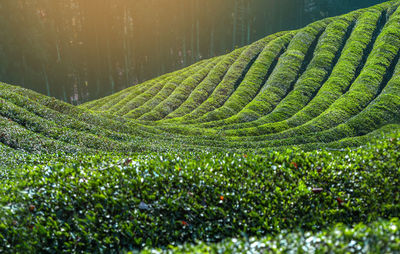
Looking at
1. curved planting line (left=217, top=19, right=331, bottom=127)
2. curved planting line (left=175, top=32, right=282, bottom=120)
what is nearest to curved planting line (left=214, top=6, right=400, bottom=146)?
curved planting line (left=217, top=19, right=331, bottom=127)

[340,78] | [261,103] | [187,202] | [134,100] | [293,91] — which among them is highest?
[187,202]

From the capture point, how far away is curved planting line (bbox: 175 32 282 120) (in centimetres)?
4512

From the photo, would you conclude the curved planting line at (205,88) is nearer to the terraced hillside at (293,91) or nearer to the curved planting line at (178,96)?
the terraced hillside at (293,91)

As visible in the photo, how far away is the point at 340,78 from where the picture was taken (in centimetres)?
4166

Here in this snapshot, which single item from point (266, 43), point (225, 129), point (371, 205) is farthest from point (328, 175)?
point (266, 43)

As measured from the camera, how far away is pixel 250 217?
313 inches

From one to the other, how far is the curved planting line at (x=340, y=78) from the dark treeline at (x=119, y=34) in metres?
45.1

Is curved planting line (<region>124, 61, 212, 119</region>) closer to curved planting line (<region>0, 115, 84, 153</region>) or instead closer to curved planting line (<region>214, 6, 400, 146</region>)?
curved planting line (<region>214, 6, 400, 146</region>)

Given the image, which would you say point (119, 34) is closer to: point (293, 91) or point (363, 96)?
point (293, 91)

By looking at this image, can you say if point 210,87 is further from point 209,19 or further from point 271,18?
point 271,18

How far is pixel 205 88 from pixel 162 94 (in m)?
9.11

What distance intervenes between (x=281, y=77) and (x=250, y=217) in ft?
137

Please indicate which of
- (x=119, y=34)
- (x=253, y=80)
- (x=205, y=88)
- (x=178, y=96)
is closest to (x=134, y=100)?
(x=178, y=96)

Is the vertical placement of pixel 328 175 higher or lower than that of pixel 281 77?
higher
